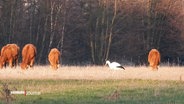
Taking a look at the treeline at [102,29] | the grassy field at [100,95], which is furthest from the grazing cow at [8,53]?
the grassy field at [100,95]

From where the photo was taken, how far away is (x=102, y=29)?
50.0 meters

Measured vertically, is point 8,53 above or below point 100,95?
below

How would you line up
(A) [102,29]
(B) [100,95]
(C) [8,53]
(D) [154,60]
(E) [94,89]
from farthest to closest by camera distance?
1. (A) [102,29]
2. (C) [8,53]
3. (D) [154,60]
4. (E) [94,89]
5. (B) [100,95]

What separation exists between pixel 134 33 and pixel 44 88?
31.0m

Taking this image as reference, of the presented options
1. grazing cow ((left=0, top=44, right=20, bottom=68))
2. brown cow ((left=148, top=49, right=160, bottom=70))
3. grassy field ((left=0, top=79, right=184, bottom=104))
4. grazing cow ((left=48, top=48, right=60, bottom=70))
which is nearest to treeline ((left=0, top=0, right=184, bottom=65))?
grazing cow ((left=0, top=44, right=20, bottom=68))

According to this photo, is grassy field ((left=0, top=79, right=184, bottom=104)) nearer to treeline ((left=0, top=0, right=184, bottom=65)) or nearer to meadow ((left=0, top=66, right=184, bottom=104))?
meadow ((left=0, top=66, right=184, bottom=104))

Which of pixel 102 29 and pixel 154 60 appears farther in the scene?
pixel 102 29

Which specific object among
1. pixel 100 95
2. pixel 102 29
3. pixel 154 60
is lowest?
pixel 102 29

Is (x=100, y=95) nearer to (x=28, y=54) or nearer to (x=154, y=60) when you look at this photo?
(x=154, y=60)

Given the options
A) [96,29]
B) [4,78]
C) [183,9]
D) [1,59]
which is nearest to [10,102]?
[4,78]

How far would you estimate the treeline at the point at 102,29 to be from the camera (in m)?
49.7

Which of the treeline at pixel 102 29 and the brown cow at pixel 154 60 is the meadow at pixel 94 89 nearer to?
the brown cow at pixel 154 60

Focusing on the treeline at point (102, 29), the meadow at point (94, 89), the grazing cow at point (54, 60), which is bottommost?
the treeline at point (102, 29)

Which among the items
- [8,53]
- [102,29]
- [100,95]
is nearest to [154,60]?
[8,53]
